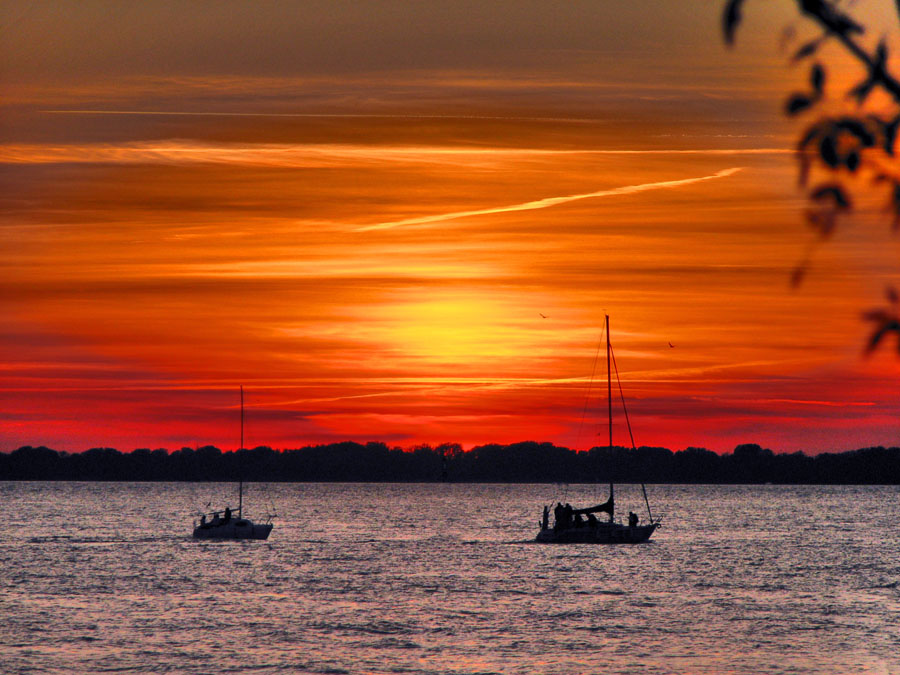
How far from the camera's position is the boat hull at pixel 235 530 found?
123000mm

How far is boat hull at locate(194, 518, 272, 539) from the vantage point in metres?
123

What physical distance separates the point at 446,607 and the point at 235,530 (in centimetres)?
5857

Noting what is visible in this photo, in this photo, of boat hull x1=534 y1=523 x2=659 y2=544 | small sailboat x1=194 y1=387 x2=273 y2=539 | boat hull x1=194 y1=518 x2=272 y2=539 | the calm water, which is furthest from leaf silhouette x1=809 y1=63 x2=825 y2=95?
boat hull x1=194 y1=518 x2=272 y2=539

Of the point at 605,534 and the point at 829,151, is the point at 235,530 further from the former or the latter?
the point at 829,151

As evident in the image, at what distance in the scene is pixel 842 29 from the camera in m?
5.74

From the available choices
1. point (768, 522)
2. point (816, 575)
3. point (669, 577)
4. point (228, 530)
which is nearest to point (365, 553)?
point (228, 530)

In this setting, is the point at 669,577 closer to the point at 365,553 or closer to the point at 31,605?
the point at 365,553

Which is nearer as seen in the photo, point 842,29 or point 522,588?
point 842,29

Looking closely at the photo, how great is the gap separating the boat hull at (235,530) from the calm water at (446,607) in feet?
5.25

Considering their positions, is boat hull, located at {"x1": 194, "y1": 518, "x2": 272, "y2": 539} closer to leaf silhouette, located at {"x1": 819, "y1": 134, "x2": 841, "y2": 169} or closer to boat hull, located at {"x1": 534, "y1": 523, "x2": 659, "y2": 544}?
boat hull, located at {"x1": 534, "y1": 523, "x2": 659, "y2": 544}

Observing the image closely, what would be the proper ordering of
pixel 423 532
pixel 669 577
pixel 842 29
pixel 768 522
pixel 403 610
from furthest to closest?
pixel 768 522
pixel 423 532
pixel 669 577
pixel 403 610
pixel 842 29

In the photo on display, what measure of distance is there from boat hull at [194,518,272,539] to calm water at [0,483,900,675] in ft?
5.25

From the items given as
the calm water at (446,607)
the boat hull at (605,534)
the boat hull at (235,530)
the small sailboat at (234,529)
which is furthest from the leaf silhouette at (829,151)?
the boat hull at (235,530)

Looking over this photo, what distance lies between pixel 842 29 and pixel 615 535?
110m
